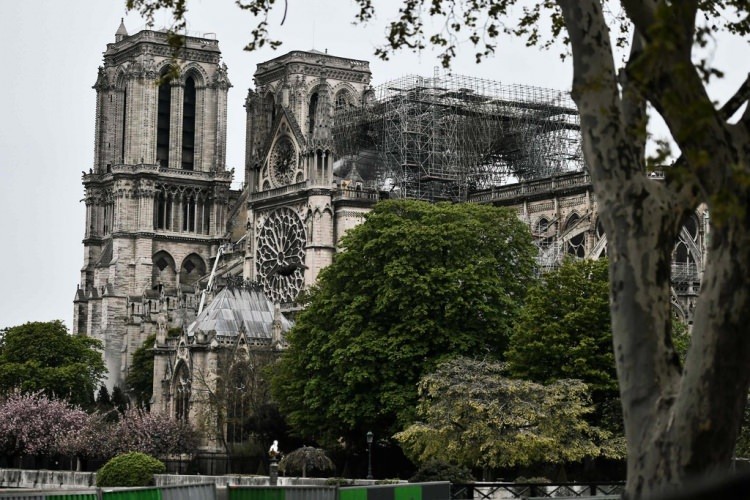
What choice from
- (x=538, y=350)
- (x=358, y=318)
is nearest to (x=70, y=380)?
(x=358, y=318)

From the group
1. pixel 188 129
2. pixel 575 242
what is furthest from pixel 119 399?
pixel 575 242

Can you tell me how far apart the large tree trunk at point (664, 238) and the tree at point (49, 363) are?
78.2 meters

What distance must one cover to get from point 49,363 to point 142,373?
5868mm

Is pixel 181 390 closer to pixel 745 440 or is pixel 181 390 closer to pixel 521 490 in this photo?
pixel 745 440

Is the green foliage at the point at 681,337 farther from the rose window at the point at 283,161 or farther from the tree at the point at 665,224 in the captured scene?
the rose window at the point at 283,161

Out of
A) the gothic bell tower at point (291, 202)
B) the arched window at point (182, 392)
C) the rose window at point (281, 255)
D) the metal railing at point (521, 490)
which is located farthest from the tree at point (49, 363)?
the metal railing at point (521, 490)

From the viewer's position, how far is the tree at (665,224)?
13727 millimetres

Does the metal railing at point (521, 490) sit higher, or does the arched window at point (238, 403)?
the arched window at point (238, 403)

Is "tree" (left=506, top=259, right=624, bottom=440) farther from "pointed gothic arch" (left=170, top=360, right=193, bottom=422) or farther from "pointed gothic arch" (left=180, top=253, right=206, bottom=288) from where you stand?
"pointed gothic arch" (left=180, top=253, right=206, bottom=288)

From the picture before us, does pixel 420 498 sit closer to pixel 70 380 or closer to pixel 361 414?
pixel 361 414

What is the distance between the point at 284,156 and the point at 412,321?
125 ft

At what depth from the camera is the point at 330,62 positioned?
10931cm

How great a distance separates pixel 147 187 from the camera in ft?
Result: 377

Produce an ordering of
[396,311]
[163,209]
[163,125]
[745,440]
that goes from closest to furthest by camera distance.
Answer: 1. [745,440]
2. [396,311]
3. [163,209]
4. [163,125]
